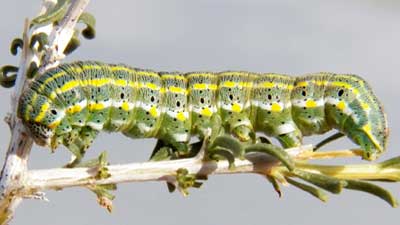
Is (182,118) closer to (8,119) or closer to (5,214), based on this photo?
(8,119)

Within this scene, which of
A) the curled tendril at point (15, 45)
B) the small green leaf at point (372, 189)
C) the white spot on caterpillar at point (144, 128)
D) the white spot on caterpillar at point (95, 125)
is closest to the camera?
the small green leaf at point (372, 189)

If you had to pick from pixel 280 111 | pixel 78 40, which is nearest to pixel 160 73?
pixel 280 111

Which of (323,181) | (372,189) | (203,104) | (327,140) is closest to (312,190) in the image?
(323,181)

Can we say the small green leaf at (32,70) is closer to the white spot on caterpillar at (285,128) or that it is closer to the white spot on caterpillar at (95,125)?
the white spot on caterpillar at (95,125)

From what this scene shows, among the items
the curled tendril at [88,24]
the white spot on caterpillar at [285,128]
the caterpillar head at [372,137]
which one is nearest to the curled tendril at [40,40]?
the curled tendril at [88,24]

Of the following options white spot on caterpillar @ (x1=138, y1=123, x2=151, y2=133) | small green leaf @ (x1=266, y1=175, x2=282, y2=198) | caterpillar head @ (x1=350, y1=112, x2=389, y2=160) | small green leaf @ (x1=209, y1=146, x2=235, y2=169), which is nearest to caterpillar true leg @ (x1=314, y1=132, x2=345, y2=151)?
small green leaf @ (x1=266, y1=175, x2=282, y2=198)

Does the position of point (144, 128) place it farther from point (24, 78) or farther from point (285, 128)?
point (24, 78)
